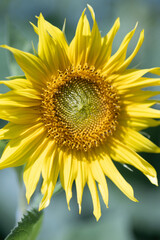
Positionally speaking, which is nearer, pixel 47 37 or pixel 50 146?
pixel 47 37

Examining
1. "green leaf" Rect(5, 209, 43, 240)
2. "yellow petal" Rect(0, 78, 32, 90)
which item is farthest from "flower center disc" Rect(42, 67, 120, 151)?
"green leaf" Rect(5, 209, 43, 240)

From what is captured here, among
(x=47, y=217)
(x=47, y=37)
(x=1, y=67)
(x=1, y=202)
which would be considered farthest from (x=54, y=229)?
(x=47, y=37)

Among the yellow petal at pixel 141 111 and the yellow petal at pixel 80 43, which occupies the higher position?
the yellow petal at pixel 80 43

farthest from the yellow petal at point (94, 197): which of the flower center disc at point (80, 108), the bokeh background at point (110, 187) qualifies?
the bokeh background at point (110, 187)

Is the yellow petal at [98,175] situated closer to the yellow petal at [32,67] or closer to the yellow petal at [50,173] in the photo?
the yellow petal at [50,173]

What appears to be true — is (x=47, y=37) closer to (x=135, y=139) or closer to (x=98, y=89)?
(x=98, y=89)

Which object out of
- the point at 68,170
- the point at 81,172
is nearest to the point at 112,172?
the point at 81,172

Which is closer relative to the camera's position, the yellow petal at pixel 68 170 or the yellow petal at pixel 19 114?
the yellow petal at pixel 19 114
